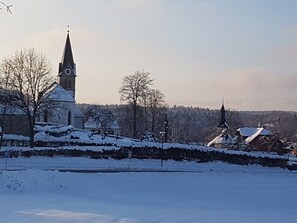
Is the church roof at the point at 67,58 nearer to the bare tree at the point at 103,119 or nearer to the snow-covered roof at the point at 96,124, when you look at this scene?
the bare tree at the point at 103,119

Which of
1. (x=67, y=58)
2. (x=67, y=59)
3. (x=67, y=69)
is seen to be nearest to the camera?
(x=67, y=58)

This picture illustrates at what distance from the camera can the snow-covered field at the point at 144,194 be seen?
18.6 m

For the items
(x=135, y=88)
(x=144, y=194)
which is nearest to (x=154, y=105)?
(x=135, y=88)

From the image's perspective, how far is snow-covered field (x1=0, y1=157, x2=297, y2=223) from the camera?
1856 cm

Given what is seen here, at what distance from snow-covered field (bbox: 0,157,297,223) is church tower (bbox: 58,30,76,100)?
64.3 m

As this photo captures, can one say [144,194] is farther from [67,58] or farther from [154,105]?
[67,58]

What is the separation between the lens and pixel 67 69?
374 ft

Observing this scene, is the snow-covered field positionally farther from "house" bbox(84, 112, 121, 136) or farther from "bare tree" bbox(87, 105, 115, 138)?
"bare tree" bbox(87, 105, 115, 138)

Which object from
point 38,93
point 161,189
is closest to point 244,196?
point 161,189

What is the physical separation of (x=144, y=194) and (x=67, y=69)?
84.8m

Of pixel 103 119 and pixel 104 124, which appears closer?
pixel 104 124

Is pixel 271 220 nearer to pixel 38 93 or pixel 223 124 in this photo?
pixel 38 93

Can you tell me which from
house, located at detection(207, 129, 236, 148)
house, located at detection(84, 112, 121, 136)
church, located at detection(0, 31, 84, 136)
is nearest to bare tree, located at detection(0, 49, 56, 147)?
church, located at detection(0, 31, 84, 136)

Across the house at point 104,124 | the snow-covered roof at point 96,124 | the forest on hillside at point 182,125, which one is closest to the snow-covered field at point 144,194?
the forest on hillside at point 182,125
